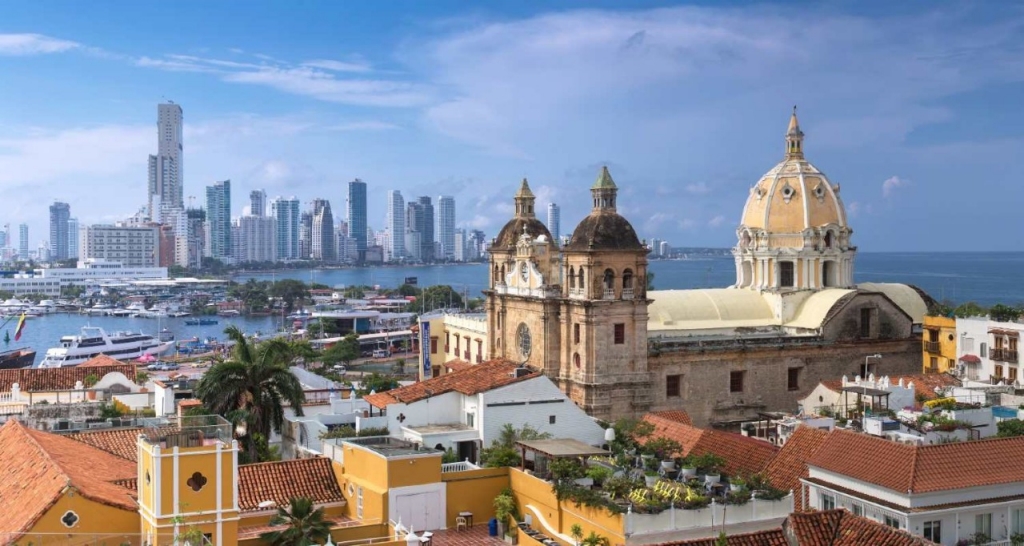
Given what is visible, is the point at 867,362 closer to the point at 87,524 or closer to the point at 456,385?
the point at 456,385

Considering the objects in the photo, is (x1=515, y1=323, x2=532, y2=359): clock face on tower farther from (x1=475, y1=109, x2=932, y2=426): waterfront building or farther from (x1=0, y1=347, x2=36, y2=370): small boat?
(x1=0, y1=347, x2=36, y2=370): small boat

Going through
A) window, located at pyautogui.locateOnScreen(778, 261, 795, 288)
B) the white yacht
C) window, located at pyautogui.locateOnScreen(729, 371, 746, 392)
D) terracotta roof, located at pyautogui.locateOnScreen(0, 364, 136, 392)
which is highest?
window, located at pyautogui.locateOnScreen(778, 261, 795, 288)

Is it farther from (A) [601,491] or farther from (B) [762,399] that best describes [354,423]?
(B) [762,399]

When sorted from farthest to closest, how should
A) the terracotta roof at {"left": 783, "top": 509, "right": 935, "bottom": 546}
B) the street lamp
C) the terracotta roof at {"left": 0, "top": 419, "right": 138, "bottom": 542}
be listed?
1. the street lamp
2. the terracotta roof at {"left": 0, "top": 419, "right": 138, "bottom": 542}
3. the terracotta roof at {"left": 783, "top": 509, "right": 935, "bottom": 546}

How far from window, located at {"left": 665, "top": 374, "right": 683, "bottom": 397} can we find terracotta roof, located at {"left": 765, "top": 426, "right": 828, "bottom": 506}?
14.4 m

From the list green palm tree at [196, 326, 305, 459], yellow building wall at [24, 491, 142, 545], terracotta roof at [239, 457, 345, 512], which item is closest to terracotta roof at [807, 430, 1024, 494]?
terracotta roof at [239, 457, 345, 512]

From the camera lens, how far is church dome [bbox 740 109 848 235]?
51625mm

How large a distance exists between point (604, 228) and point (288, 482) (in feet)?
66.6

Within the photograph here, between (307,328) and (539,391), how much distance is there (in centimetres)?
10567

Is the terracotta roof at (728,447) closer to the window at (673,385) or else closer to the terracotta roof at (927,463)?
the terracotta roof at (927,463)

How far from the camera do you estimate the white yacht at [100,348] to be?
90.1 meters

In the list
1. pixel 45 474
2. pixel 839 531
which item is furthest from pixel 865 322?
pixel 45 474

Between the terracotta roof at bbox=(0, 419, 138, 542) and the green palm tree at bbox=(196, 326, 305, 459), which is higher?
the green palm tree at bbox=(196, 326, 305, 459)

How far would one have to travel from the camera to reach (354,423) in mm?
32219
